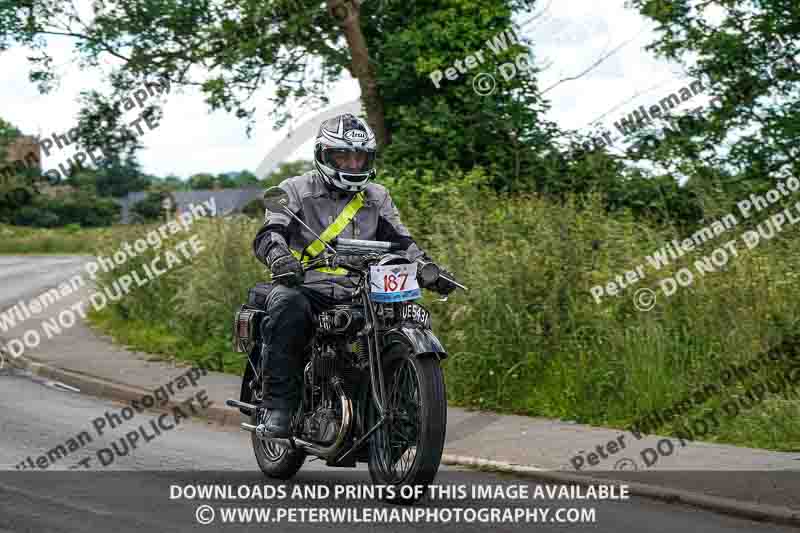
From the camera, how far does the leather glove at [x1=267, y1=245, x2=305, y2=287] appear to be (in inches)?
299

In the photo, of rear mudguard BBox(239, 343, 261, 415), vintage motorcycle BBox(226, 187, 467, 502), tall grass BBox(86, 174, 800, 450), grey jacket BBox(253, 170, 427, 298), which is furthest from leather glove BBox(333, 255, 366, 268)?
tall grass BBox(86, 174, 800, 450)

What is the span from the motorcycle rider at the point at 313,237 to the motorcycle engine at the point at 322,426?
214 millimetres

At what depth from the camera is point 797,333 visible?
10383 mm

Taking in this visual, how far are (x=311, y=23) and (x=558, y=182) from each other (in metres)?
5.69

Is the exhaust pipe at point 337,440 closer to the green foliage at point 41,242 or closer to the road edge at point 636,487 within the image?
the road edge at point 636,487

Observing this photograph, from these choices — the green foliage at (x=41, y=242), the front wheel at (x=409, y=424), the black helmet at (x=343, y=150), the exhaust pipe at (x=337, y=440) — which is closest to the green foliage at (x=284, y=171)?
the black helmet at (x=343, y=150)

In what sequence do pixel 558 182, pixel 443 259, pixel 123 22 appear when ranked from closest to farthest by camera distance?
1. pixel 443 259
2. pixel 558 182
3. pixel 123 22

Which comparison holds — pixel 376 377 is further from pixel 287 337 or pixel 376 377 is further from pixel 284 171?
pixel 284 171

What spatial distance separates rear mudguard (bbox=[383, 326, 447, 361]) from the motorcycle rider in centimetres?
57

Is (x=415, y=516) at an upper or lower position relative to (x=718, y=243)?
lower

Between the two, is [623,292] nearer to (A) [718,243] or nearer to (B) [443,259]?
(A) [718,243]

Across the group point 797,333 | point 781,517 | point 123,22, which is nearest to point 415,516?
point 781,517

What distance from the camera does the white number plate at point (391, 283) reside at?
742 cm

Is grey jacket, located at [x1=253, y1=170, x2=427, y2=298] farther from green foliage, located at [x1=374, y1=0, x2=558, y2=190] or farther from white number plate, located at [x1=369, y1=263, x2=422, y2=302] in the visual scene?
green foliage, located at [x1=374, y1=0, x2=558, y2=190]
